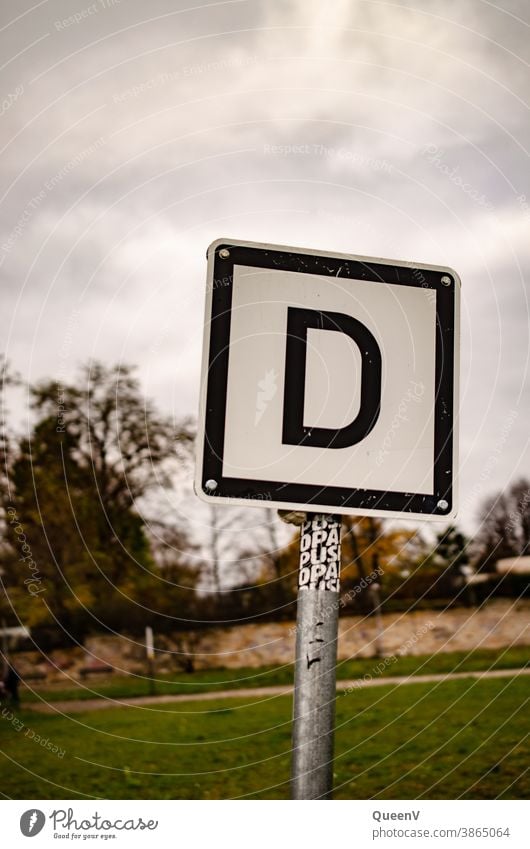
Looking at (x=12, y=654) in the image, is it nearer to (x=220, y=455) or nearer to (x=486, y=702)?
(x=486, y=702)

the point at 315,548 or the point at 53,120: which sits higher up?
the point at 53,120

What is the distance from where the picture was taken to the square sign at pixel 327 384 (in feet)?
4.74

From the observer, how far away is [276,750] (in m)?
8.27

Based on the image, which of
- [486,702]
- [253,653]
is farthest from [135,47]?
[253,653]

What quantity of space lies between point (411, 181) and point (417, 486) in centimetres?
235

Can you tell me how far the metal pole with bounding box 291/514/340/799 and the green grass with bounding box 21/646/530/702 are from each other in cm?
1220

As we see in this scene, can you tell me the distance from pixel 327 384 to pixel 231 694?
41.7 ft

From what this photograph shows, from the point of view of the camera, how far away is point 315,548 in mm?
1444

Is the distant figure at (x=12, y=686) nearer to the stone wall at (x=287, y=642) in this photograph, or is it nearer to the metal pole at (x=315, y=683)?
the stone wall at (x=287, y=642)

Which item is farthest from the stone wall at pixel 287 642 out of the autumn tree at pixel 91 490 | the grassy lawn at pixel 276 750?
the grassy lawn at pixel 276 750

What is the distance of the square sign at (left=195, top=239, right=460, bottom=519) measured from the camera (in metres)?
1.45

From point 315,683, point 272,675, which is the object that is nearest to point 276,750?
point 272,675

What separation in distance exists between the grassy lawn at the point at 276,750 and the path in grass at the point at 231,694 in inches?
27.6

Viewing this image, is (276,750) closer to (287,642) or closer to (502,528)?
(287,642)
